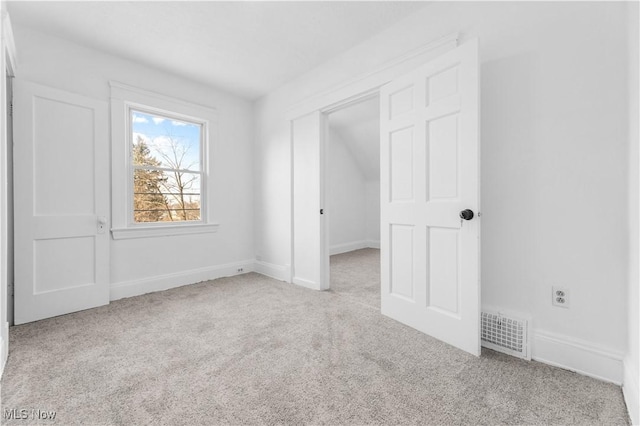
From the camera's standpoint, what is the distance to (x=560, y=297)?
5.61 feet

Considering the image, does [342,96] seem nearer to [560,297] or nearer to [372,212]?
[560,297]

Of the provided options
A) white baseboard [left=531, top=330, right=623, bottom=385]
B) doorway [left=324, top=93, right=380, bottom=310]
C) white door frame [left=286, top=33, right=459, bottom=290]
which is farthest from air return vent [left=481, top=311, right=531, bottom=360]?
doorway [left=324, top=93, right=380, bottom=310]

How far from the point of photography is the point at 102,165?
9.39 feet

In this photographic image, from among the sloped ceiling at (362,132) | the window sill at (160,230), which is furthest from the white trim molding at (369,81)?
the window sill at (160,230)

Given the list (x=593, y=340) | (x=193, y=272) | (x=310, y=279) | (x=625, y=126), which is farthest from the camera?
(x=193, y=272)

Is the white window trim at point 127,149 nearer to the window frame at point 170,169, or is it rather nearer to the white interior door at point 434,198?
the window frame at point 170,169

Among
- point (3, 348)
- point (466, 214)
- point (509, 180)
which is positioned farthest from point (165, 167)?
point (509, 180)

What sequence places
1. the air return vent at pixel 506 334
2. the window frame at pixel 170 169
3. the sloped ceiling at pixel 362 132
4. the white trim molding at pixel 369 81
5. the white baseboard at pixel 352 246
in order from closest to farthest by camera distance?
the air return vent at pixel 506 334 < the white trim molding at pixel 369 81 < the window frame at pixel 170 169 < the sloped ceiling at pixel 362 132 < the white baseboard at pixel 352 246

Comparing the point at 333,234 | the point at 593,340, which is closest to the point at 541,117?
the point at 593,340

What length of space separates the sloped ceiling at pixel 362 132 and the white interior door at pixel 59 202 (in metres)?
3.54

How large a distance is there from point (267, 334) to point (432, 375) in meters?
1.18

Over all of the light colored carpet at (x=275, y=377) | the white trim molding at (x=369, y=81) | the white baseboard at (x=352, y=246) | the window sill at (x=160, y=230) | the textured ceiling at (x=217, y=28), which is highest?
the textured ceiling at (x=217, y=28)

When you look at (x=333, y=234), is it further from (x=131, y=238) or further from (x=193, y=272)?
(x=131, y=238)

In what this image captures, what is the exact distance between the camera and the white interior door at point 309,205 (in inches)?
129
